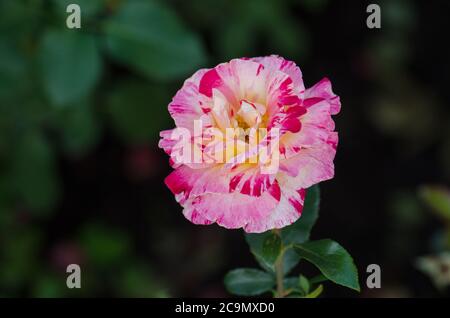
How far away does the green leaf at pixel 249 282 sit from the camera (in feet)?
2.40

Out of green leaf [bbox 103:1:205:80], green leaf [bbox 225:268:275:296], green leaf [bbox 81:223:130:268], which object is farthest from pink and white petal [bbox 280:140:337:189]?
green leaf [bbox 81:223:130:268]

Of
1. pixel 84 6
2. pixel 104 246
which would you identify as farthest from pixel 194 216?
pixel 104 246

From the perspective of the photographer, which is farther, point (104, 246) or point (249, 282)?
point (104, 246)

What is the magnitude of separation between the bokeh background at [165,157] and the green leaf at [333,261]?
0.58m

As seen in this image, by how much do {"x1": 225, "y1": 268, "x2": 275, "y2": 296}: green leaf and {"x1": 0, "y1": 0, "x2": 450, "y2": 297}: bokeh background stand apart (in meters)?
0.51

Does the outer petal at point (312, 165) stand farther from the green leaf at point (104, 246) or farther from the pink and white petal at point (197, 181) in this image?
the green leaf at point (104, 246)

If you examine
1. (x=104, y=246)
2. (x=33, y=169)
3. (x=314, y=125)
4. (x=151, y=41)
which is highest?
(x=151, y=41)

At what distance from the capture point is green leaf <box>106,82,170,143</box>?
1.48 metres

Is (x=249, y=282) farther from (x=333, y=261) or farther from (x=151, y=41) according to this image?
Result: (x=151, y=41)

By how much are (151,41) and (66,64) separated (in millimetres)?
146

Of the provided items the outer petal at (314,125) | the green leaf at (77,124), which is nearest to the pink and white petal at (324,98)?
the outer petal at (314,125)

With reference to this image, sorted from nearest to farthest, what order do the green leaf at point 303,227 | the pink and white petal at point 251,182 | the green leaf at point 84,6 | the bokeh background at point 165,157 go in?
the pink and white petal at point 251,182 → the green leaf at point 303,227 → the green leaf at point 84,6 → the bokeh background at point 165,157

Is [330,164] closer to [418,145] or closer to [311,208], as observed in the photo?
[311,208]

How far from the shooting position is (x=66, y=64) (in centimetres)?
111
